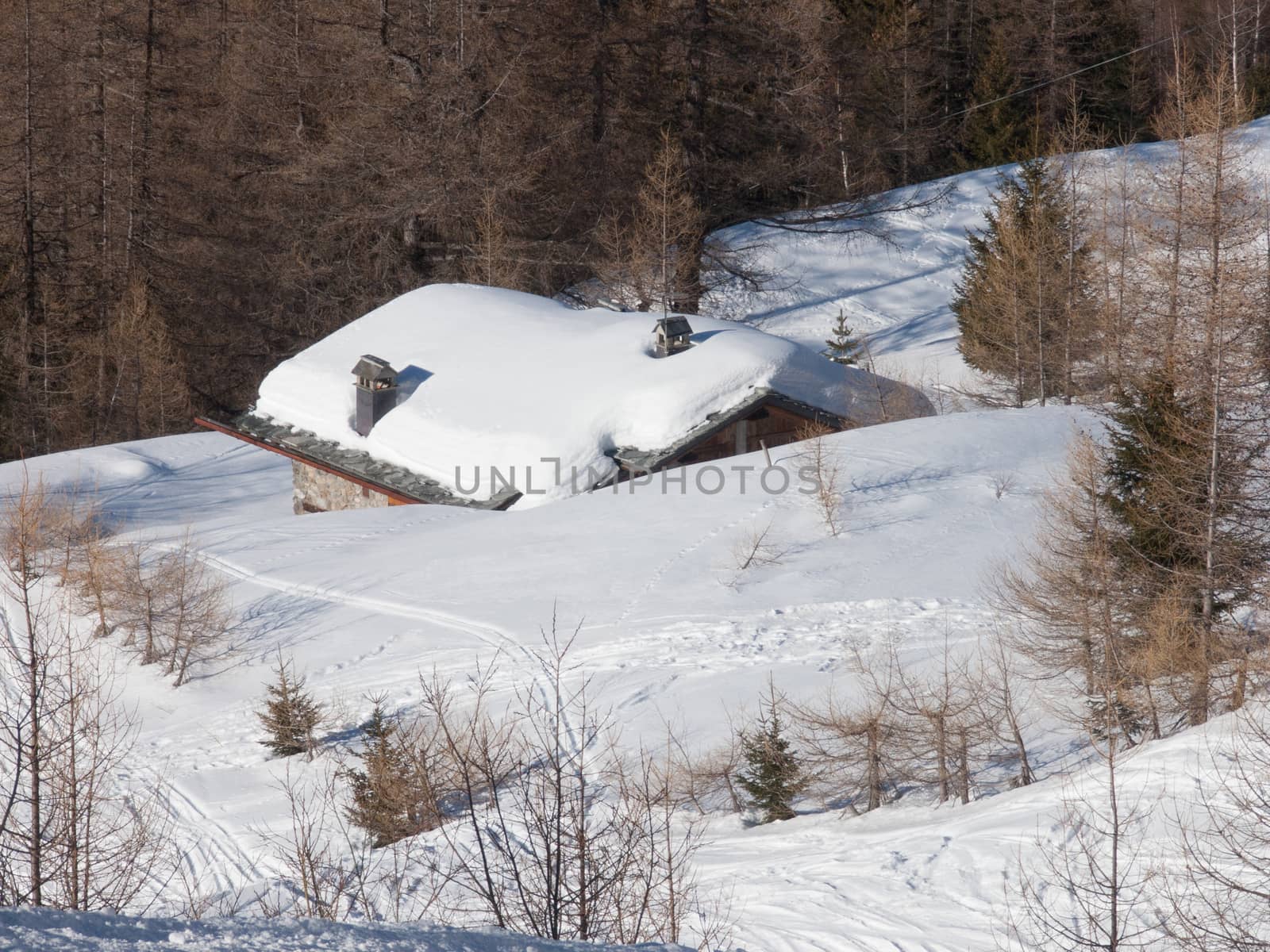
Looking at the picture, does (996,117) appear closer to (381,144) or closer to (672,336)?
(381,144)

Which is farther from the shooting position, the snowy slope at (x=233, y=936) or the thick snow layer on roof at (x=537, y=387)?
the thick snow layer on roof at (x=537, y=387)

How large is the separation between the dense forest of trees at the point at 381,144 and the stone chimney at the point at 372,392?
34.2 feet

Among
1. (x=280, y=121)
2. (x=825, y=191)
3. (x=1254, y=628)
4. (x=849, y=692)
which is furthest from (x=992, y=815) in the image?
(x=280, y=121)

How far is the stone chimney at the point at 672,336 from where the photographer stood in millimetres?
20594

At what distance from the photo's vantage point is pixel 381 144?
116ft

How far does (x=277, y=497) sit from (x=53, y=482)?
4.30 metres

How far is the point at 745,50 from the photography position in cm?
3753

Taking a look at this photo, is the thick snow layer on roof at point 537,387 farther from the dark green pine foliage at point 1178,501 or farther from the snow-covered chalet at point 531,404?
the dark green pine foliage at point 1178,501

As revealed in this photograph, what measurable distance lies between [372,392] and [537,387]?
9.76ft

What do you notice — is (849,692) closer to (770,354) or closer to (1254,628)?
(1254,628)

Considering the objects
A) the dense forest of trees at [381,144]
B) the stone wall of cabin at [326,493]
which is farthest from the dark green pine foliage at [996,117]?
the stone wall of cabin at [326,493]

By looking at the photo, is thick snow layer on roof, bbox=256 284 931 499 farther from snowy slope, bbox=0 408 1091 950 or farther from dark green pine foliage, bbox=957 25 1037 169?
dark green pine foliage, bbox=957 25 1037 169

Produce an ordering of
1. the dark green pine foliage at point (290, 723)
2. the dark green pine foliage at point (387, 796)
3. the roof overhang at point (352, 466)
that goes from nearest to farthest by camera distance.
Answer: the dark green pine foliage at point (387, 796)
the dark green pine foliage at point (290, 723)
the roof overhang at point (352, 466)

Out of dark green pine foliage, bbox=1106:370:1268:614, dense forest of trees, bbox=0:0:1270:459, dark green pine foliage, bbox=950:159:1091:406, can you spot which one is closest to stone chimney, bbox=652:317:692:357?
dark green pine foliage, bbox=950:159:1091:406
